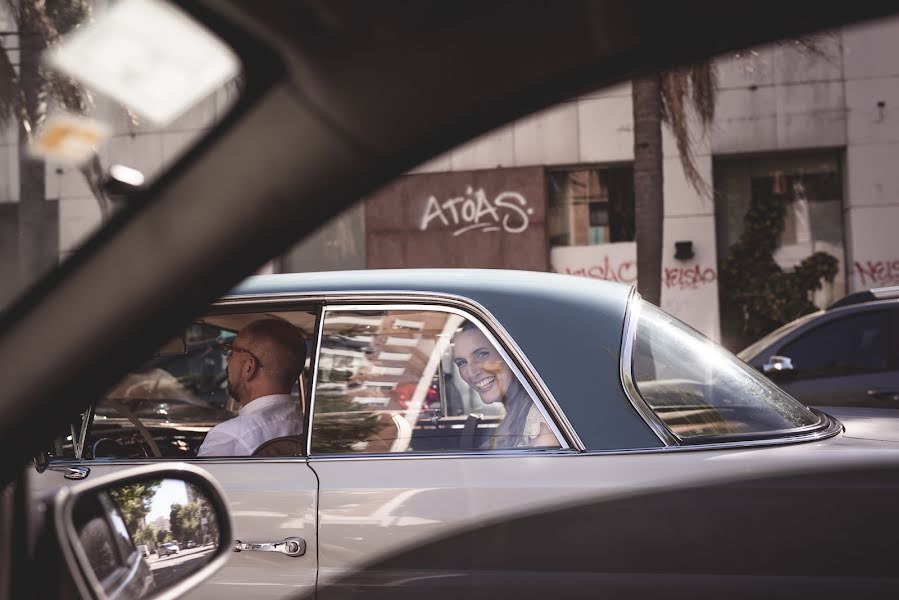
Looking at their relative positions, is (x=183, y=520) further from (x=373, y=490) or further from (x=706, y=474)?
(x=706, y=474)

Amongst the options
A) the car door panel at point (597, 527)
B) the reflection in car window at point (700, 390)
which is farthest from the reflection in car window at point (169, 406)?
the reflection in car window at point (700, 390)

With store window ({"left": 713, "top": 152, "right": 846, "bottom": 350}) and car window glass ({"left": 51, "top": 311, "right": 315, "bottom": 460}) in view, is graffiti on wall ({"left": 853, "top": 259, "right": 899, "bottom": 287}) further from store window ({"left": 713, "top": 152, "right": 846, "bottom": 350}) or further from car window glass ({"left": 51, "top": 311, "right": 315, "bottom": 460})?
car window glass ({"left": 51, "top": 311, "right": 315, "bottom": 460})

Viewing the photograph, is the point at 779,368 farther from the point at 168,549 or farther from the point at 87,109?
the point at 87,109

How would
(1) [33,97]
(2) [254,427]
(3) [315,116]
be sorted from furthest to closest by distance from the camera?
(2) [254,427] < (1) [33,97] < (3) [315,116]

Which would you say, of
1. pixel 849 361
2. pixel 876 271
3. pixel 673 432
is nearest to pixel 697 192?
pixel 876 271

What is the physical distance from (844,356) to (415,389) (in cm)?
479

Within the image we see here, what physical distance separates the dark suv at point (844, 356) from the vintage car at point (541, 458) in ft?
12.6

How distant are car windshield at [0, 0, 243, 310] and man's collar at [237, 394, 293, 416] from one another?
206 centimetres

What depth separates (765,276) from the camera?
16.3m

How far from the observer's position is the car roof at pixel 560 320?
103 inches

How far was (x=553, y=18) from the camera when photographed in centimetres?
89

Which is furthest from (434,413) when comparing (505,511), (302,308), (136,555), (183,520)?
(136,555)

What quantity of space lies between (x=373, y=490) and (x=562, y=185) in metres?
15.0

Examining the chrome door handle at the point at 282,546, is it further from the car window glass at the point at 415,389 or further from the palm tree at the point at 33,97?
the palm tree at the point at 33,97
